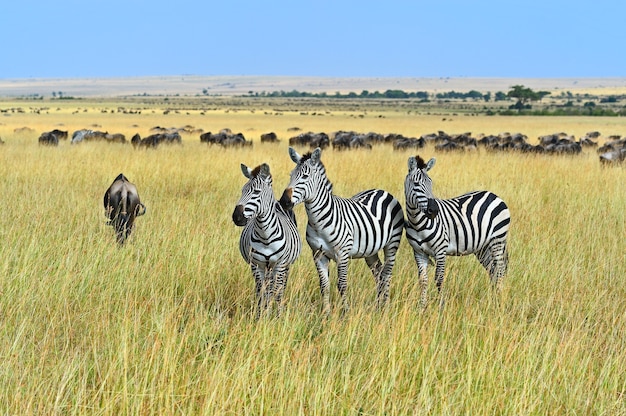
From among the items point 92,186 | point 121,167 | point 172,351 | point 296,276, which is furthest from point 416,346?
point 121,167

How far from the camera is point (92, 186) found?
41.8 feet

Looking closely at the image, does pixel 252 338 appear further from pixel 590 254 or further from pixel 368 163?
pixel 368 163

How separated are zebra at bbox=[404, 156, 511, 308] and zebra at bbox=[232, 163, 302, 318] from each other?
3.23 feet

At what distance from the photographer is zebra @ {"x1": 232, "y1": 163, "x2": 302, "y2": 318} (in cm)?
498

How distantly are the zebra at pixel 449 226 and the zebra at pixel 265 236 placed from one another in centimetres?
98

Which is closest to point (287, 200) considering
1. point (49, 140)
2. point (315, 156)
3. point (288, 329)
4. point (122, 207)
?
point (315, 156)

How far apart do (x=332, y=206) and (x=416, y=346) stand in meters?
1.28

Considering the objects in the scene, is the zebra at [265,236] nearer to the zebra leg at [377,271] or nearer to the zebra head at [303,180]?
the zebra head at [303,180]

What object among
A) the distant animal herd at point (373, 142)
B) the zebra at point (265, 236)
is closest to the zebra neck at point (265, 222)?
the zebra at point (265, 236)

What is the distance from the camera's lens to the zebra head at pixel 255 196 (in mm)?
4835

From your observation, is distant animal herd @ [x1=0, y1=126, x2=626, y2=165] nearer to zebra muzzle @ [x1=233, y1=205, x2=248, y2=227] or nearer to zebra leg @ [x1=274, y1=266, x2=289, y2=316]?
zebra leg @ [x1=274, y1=266, x2=289, y2=316]

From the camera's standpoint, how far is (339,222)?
17.9ft

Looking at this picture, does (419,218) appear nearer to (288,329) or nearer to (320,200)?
(320,200)

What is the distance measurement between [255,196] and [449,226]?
1.90m
